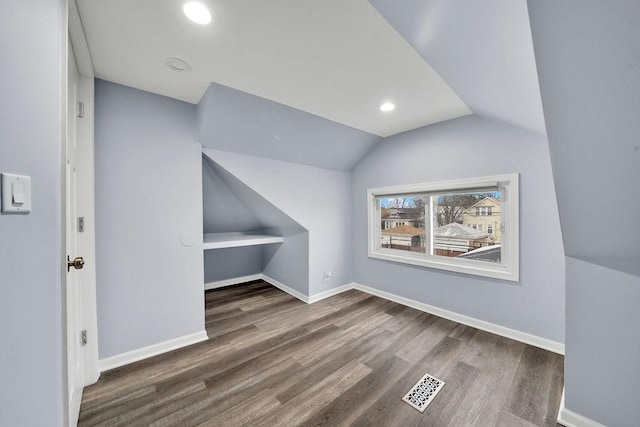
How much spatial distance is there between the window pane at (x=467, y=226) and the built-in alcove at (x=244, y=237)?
1.63 m

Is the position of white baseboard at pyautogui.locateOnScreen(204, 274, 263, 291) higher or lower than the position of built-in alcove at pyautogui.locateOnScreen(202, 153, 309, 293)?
lower

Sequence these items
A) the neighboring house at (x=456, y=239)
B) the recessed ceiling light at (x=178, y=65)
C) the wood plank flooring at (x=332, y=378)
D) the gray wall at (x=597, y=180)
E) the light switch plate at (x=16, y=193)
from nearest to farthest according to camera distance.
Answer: the light switch plate at (x=16, y=193)
the gray wall at (x=597, y=180)
the wood plank flooring at (x=332, y=378)
the recessed ceiling light at (x=178, y=65)
the neighboring house at (x=456, y=239)

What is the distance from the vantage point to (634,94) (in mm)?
699

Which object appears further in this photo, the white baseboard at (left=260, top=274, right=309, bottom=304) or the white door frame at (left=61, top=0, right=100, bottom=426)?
the white baseboard at (left=260, top=274, right=309, bottom=304)

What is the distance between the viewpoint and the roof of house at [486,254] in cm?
234

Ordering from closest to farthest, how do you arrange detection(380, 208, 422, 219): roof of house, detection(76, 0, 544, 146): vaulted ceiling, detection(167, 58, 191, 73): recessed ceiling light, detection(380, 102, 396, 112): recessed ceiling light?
detection(76, 0, 544, 146): vaulted ceiling < detection(167, 58, 191, 73): recessed ceiling light < detection(380, 102, 396, 112): recessed ceiling light < detection(380, 208, 422, 219): roof of house

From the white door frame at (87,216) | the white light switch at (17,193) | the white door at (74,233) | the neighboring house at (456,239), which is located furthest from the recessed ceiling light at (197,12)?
the neighboring house at (456,239)

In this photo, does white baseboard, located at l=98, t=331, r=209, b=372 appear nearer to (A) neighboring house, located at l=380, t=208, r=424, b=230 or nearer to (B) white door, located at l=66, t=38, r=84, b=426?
(B) white door, located at l=66, t=38, r=84, b=426

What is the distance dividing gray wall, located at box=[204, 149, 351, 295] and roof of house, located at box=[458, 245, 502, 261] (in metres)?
1.57

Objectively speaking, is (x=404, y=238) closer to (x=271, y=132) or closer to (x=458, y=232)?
(x=458, y=232)

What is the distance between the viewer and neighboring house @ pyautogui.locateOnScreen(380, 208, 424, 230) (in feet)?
9.68

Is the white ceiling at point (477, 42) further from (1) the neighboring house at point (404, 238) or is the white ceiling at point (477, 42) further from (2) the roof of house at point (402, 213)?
(1) the neighboring house at point (404, 238)

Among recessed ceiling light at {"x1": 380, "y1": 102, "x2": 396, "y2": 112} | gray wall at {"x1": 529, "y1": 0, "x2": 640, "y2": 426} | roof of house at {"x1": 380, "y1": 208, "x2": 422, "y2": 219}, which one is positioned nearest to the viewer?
gray wall at {"x1": 529, "y1": 0, "x2": 640, "y2": 426}

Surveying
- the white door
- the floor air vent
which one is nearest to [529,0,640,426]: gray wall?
the floor air vent
